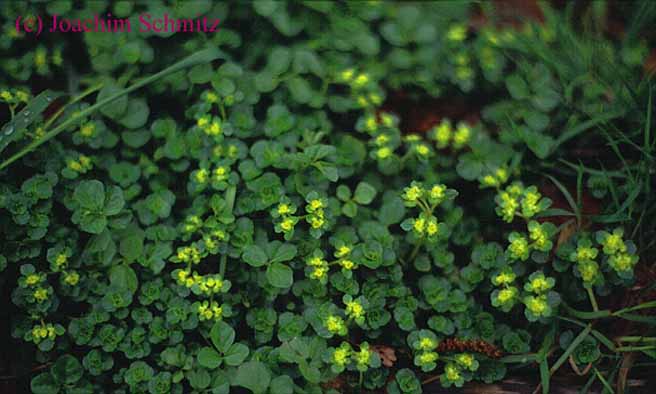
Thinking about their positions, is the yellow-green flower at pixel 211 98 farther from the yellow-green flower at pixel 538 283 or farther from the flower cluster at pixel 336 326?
the yellow-green flower at pixel 538 283

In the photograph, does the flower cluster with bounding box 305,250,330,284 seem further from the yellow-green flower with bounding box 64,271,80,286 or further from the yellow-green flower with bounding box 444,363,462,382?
the yellow-green flower with bounding box 64,271,80,286

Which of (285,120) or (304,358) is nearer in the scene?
(304,358)

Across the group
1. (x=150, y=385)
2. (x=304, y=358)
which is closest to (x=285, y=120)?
(x=304, y=358)

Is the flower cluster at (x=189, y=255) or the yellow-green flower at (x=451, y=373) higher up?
the flower cluster at (x=189, y=255)

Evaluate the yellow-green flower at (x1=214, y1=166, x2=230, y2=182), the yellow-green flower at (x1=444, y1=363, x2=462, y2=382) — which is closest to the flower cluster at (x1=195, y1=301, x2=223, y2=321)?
the yellow-green flower at (x1=214, y1=166, x2=230, y2=182)

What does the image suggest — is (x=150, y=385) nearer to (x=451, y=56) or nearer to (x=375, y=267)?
(x=375, y=267)

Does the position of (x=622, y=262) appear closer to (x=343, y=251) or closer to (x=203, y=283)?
(x=343, y=251)

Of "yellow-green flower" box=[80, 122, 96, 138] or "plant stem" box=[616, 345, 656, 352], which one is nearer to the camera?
"plant stem" box=[616, 345, 656, 352]

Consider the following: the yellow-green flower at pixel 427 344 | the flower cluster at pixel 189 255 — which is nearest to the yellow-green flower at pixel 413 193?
→ the yellow-green flower at pixel 427 344

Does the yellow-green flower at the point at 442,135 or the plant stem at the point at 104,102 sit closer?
the plant stem at the point at 104,102
